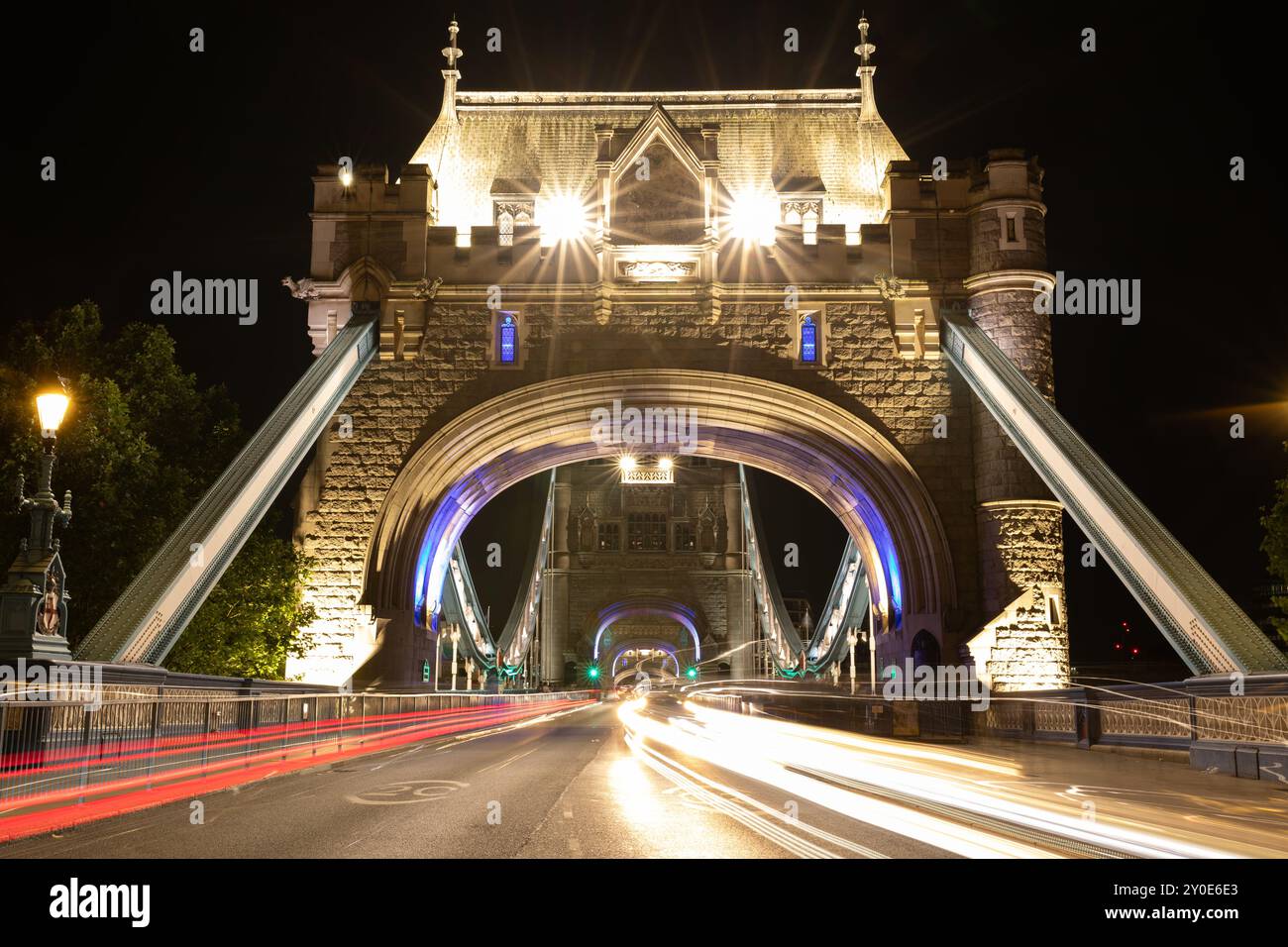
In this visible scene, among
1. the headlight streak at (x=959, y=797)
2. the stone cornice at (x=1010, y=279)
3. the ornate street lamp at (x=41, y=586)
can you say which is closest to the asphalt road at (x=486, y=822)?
the headlight streak at (x=959, y=797)

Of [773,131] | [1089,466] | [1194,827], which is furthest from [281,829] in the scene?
[773,131]

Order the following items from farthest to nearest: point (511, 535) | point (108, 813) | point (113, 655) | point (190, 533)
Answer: point (511, 535), point (190, 533), point (113, 655), point (108, 813)

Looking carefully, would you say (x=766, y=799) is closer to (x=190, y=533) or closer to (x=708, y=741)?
(x=708, y=741)

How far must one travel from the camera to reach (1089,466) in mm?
18672

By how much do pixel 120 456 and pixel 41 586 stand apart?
29.4 ft

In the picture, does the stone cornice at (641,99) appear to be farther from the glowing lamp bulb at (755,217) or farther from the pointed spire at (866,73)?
the glowing lamp bulb at (755,217)

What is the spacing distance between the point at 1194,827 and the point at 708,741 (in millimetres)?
9813

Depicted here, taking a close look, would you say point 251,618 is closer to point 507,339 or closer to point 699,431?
point 507,339

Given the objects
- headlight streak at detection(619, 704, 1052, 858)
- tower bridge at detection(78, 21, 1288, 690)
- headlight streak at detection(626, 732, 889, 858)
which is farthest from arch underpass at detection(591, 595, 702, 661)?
headlight streak at detection(626, 732, 889, 858)

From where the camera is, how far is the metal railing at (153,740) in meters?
7.56

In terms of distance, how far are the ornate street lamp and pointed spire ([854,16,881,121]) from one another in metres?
21.7

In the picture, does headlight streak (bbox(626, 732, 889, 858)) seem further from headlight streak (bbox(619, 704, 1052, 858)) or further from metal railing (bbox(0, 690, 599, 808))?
metal railing (bbox(0, 690, 599, 808))

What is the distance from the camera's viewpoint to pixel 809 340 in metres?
23.2

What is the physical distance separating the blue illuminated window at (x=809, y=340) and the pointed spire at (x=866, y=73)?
22.5 feet
